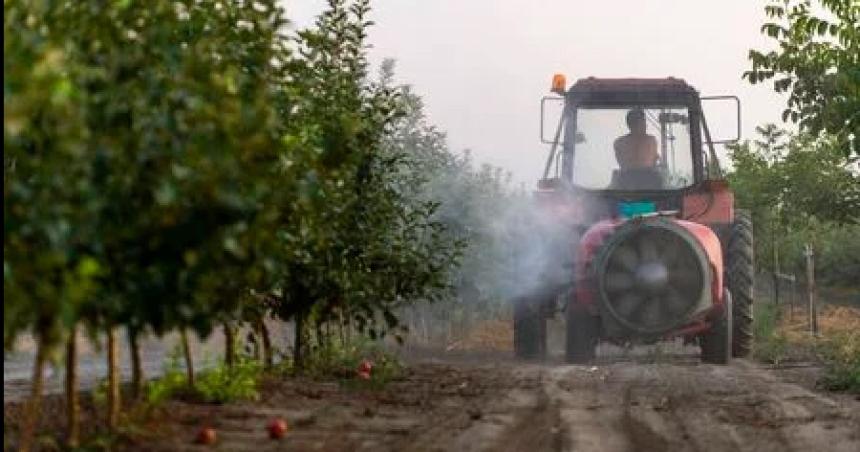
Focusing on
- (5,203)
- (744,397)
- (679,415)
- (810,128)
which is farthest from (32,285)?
(810,128)

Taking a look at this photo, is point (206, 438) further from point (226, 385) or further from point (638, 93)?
point (638, 93)

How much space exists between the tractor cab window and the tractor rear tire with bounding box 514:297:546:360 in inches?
69.2

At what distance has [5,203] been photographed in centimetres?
481

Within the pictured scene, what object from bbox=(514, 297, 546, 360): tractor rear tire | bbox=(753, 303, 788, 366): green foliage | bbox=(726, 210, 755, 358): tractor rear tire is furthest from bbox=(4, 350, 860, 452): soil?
bbox=(514, 297, 546, 360): tractor rear tire

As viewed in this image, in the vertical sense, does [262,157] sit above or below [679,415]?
above

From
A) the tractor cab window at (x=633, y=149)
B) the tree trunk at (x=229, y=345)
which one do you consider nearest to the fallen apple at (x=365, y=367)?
the tree trunk at (x=229, y=345)

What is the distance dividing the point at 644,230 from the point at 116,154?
32.6 feet

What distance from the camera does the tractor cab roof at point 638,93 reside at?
17.1 metres

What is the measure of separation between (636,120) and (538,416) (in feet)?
26.2

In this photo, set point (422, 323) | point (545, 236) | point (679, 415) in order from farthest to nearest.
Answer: point (422, 323) → point (545, 236) → point (679, 415)

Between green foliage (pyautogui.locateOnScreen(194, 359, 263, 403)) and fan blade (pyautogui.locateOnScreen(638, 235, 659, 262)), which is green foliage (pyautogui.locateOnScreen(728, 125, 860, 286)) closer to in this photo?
fan blade (pyautogui.locateOnScreen(638, 235, 659, 262))

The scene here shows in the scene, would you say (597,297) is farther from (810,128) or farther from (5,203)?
(5,203)

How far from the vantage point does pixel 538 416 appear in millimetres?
9633

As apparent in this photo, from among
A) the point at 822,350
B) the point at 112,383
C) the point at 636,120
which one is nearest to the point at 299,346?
the point at 112,383
